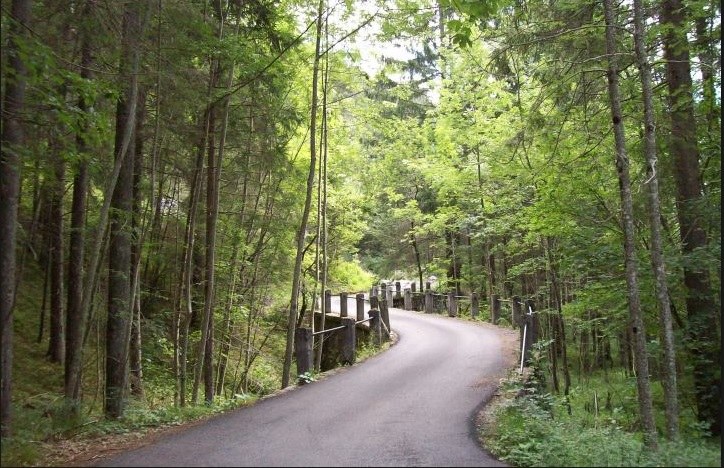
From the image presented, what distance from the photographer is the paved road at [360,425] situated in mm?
5578

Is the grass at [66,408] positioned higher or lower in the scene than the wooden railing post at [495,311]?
lower

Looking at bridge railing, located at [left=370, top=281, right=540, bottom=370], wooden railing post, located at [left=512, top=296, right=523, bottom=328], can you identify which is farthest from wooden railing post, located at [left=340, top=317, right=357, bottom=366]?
wooden railing post, located at [left=512, top=296, right=523, bottom=328]

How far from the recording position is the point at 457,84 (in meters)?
20.3

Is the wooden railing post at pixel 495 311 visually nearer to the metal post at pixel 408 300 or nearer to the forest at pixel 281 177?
the forest at pixel 281 177

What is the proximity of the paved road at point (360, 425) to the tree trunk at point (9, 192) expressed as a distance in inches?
60.6

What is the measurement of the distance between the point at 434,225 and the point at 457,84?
6.00m

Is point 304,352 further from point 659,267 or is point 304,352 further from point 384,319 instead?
point 659,267

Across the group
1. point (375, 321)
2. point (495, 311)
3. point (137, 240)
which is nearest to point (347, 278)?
point (495, 311)

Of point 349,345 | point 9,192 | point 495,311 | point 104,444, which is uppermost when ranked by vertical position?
point 9,192

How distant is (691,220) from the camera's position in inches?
372

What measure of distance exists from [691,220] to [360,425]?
705 cm

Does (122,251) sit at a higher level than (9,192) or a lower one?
lower

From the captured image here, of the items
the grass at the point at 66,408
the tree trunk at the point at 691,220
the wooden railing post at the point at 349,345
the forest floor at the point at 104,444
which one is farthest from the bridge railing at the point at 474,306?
the forest floor at the point at 104,444

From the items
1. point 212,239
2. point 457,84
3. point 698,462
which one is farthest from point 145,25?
point 457,84
